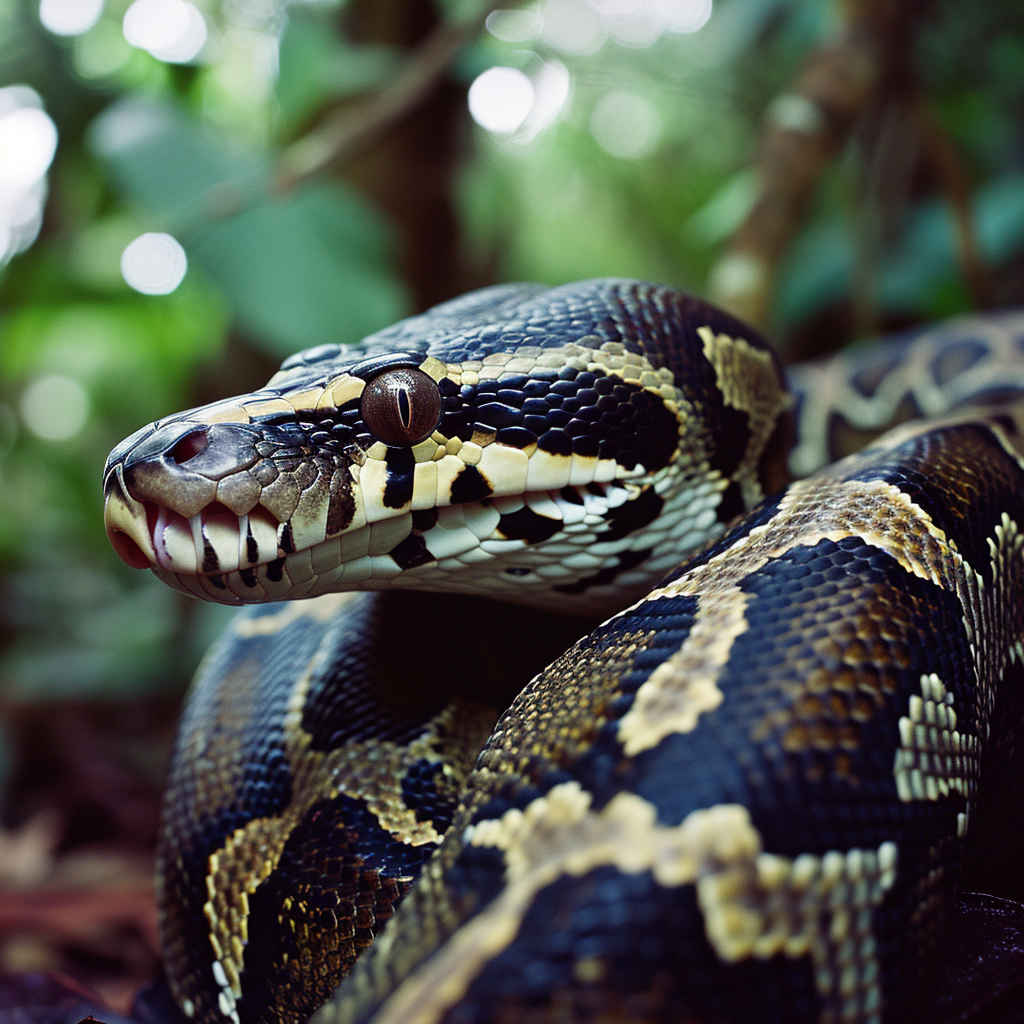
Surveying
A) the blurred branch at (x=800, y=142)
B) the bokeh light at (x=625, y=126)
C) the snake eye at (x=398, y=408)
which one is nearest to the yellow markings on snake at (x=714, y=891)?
the snake eye at (x=398, y=408)

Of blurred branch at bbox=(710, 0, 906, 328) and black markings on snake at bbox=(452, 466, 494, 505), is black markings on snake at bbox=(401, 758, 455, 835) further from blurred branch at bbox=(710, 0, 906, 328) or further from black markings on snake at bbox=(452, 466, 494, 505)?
blurred branch at bbox=(710, 0, 906, 328)

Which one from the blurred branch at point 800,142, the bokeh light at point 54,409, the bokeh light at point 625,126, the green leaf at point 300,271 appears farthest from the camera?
the bokeh light at point 54,409

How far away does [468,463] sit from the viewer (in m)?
1.40

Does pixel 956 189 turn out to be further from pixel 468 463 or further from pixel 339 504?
pixel 339 504

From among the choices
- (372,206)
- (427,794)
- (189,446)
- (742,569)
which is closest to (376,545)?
(189,446)

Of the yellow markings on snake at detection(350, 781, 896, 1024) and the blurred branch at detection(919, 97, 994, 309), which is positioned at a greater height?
the blurred branch at detection(919, 97, 994, 309)

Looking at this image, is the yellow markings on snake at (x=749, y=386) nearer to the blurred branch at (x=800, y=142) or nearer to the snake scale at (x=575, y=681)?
the snake scale at (x=575, y=681)

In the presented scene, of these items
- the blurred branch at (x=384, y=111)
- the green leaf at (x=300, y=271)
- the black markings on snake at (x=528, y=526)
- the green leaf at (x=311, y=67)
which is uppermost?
the green leaf at (x=311, y=67)

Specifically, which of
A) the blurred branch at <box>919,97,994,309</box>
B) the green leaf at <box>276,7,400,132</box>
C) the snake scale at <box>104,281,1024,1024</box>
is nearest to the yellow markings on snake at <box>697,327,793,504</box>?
the snake scale at <box>104,281,1024,1024</box>

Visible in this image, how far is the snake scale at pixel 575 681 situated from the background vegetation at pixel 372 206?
141 cm

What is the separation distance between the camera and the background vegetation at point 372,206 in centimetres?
349

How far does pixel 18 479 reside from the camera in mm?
7664

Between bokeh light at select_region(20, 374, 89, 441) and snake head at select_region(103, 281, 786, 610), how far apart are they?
613 cm

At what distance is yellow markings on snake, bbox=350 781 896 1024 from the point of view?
83 cm
